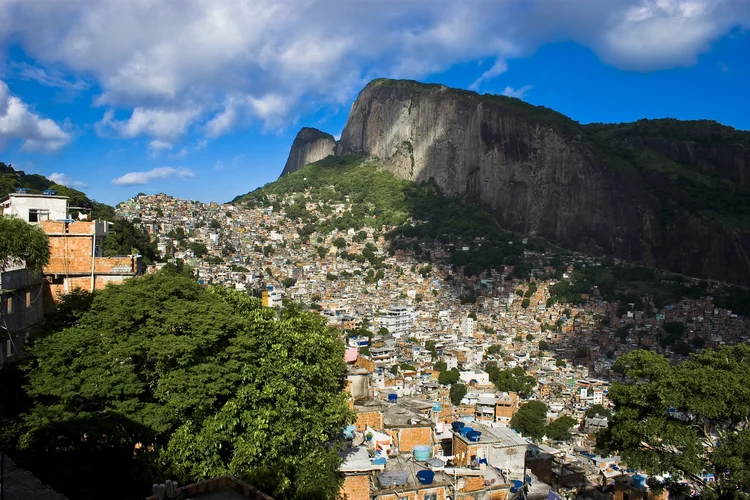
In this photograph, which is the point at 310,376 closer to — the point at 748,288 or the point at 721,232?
the point at 748,288

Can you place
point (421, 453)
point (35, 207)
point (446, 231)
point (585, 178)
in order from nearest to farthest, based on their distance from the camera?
point (421, 453), point (35, 207), point (585, 178), point (446, 231)

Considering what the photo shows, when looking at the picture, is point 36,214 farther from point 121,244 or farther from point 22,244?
point 121,244

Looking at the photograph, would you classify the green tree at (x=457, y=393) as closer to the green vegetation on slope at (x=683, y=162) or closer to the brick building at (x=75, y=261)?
the brick building at (x=75, y=261)

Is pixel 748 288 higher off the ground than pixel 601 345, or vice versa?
pixel 748 288

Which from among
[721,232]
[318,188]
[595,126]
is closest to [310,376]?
[721,232]

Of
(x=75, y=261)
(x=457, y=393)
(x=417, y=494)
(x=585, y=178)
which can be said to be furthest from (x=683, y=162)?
(x=75, y=261)

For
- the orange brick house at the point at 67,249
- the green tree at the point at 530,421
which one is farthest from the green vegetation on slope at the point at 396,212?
the orange brick house at the point at 67,249
